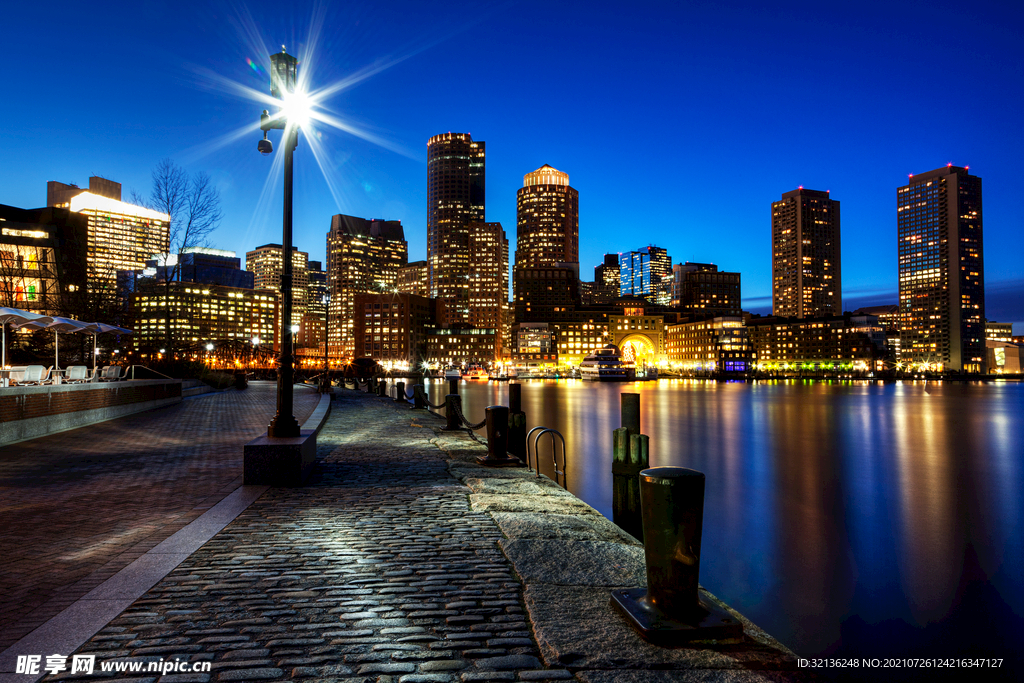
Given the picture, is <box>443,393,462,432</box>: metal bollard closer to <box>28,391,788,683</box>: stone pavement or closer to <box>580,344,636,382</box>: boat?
<box>28,391,788,683</box>: stone pavement

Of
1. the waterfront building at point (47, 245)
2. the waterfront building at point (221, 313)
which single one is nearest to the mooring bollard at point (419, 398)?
the waterfront building at point (47, 245)

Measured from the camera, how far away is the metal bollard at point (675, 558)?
4.07 metres

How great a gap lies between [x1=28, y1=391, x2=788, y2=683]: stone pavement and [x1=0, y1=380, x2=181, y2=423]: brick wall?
9.80 metres

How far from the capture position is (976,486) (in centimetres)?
1959

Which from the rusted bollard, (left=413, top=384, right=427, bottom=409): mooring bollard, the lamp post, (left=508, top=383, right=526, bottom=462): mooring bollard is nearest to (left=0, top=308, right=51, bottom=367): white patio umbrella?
the lamp post

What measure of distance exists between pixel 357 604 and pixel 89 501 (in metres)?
5.80

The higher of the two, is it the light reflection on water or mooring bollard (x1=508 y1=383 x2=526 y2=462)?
mooring bollard (x1=508 y1=383 x2=526 y2=462)

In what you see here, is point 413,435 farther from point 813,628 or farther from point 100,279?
point 100,279

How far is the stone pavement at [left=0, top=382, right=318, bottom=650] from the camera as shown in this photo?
16.2 feet

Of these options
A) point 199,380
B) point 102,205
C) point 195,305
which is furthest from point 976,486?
point 195,305

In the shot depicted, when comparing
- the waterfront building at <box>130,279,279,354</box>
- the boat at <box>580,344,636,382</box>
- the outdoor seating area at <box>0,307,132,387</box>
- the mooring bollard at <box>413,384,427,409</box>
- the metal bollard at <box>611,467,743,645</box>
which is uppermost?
the waterfront building at <box>130,279,279,354</box>

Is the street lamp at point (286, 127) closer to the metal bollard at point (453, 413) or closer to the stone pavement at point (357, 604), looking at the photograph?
the stone pavement at point (357, 604)

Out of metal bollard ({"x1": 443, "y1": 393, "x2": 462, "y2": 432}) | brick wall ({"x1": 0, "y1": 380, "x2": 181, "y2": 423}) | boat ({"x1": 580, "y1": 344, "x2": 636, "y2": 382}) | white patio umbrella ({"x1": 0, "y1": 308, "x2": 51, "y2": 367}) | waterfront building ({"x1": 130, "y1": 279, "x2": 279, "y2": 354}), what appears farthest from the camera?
boat ({"x1": 580, "y1": 344, "x2": 636, "y2": 382})

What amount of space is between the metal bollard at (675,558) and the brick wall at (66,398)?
15.4 metres
